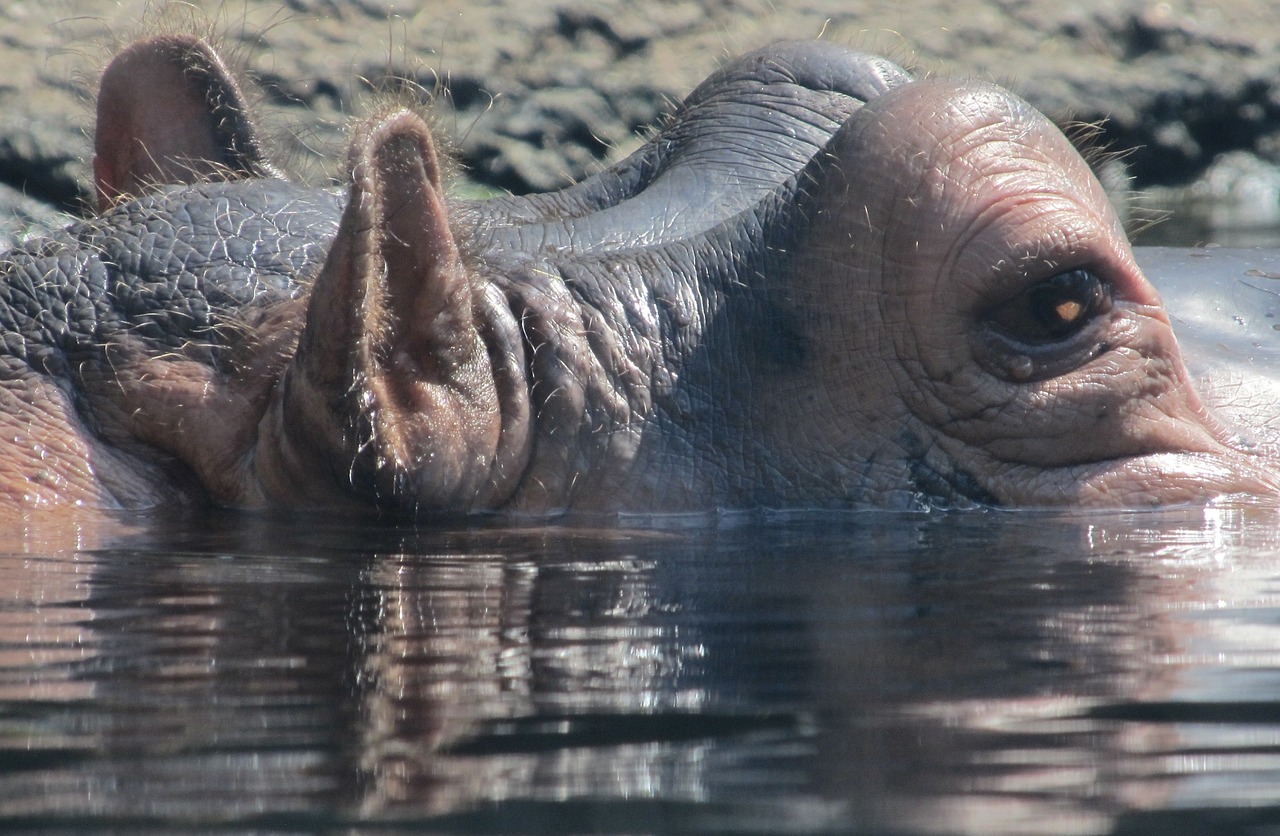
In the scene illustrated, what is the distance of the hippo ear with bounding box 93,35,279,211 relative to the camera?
4.90 metres

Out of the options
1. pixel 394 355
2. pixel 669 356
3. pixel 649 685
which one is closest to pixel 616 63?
pixel 669 356

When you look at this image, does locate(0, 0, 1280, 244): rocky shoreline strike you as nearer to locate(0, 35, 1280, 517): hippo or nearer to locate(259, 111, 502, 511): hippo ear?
locate(0, 35, 1280, 517): hippo

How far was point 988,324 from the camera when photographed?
12.9ft

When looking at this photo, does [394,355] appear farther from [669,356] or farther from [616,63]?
[616,63]

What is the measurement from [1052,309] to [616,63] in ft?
38.0

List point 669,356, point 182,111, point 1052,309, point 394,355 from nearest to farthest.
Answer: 1. point 394,355
2. point 1052,309
3. point 669,356
4. point 182,111

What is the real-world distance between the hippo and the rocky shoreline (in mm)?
6096

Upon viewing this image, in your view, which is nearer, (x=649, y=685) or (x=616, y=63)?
(x=649, y=685)

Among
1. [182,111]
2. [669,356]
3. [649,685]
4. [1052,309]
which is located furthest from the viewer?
[182,111]

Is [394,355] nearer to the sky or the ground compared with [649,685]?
nearer to the sky

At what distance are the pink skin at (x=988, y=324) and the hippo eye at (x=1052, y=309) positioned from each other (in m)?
0.03

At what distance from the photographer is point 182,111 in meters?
4.91

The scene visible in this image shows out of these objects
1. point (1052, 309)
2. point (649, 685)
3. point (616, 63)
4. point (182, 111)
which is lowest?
point (649, 685)

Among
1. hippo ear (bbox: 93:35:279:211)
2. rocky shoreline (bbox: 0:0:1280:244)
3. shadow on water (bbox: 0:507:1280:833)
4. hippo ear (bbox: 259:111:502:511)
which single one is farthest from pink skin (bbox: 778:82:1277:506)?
rocky shoreline (bbox: 0:0:1280:244)
